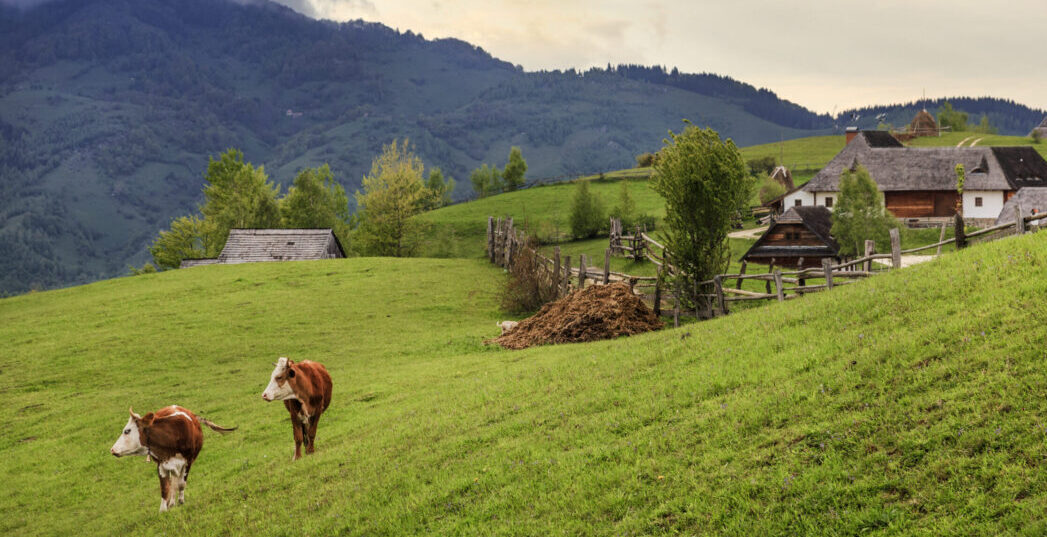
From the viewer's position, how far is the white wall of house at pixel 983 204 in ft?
241

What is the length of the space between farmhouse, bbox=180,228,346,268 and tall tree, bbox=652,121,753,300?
35803 millimetres

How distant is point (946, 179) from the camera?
74.8m

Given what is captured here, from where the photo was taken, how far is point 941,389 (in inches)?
340

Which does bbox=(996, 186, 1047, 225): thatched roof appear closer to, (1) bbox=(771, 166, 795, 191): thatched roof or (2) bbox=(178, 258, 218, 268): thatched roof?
(1) bbox=(771, 166, 795, 191): thatched roof

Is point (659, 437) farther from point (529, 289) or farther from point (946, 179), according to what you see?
point (946, 179)

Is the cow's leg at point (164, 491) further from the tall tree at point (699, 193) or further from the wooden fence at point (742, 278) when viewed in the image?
the tall tree at point (699, 193)

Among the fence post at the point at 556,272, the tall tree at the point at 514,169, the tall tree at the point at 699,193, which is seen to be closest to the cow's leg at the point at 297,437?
the tall tree at the point at 699,193

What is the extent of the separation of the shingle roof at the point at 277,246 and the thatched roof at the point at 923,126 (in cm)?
11780

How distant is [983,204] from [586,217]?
41246 millimetres

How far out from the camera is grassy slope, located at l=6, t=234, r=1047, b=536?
749 centimetres

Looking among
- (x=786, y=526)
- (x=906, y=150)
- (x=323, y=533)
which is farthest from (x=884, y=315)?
(x=906, y=150)

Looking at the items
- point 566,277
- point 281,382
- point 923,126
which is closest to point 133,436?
point 281,382

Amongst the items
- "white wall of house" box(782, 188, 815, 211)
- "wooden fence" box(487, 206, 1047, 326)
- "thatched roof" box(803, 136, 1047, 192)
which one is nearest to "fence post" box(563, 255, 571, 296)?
"wooden fence" box(487, 206, 1047, 326)

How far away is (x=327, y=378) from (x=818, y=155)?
124514mm
